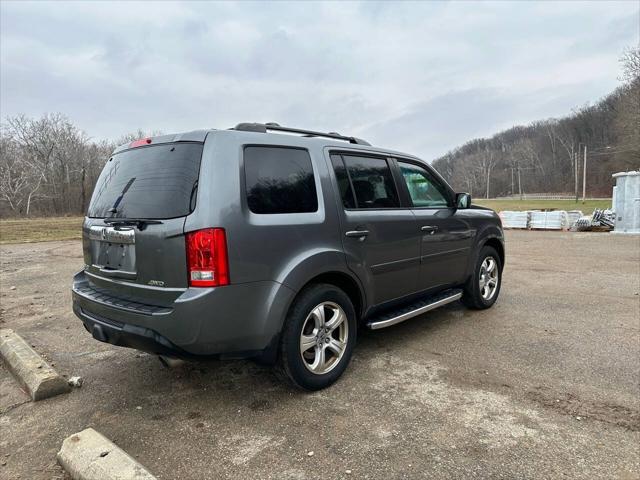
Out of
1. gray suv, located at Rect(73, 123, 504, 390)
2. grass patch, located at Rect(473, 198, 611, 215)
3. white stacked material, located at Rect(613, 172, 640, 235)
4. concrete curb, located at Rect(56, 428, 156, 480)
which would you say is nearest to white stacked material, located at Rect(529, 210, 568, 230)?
white stacked material, located at Rect(613, 172, 640, 235)

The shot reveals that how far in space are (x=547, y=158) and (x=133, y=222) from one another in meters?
126

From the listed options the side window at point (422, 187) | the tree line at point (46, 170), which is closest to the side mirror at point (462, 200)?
the side window at point (422, 187)

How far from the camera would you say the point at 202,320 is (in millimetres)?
2543

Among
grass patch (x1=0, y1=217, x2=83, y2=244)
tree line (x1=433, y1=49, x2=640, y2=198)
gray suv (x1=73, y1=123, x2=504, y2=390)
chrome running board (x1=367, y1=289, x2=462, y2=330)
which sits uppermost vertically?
tree line (x1=433, y1=49, x2=640, y2=198)

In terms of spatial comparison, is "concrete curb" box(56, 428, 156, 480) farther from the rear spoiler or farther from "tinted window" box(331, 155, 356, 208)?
"tinted window" box(331, 155, 356, 208)

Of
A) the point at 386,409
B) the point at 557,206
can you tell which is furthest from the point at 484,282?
the point at 557,206

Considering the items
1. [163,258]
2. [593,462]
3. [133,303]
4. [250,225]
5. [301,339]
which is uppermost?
[250,225]

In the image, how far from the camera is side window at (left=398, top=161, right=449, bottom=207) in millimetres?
4262

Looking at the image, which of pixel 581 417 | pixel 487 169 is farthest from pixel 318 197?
pixel 487 169

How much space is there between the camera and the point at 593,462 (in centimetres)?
233

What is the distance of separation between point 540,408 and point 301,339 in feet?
5.68

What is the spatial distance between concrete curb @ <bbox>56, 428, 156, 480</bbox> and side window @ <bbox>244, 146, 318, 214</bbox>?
61.5 inches

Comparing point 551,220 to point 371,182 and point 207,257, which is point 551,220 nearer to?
point 371,182

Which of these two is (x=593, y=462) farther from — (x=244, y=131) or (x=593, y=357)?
(x=244, y=131)
